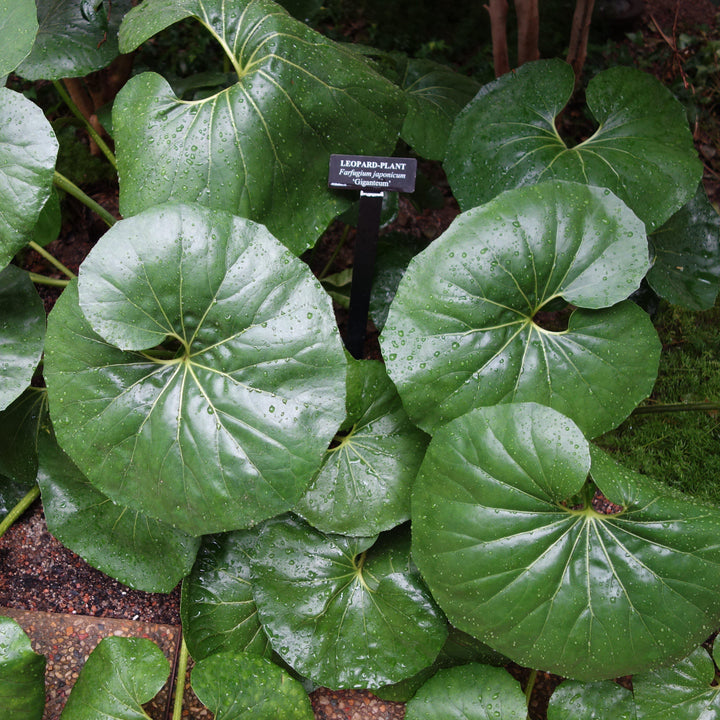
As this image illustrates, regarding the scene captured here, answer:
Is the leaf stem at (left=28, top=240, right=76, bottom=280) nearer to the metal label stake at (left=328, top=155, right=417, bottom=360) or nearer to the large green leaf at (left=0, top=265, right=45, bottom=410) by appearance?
the large green leaf at (left=0, top=265, right=45, bottom=410)

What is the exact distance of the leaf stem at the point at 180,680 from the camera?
179 cm

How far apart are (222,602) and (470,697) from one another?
0.73 meters

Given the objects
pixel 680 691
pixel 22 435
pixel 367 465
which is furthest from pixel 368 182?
pixel 680 691

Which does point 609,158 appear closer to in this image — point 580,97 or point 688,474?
point 688,474

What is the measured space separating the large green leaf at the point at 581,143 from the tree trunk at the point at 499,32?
492mm

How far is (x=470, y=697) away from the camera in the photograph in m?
1.68

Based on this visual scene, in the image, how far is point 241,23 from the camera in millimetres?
1717


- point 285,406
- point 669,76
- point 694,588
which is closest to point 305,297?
point 285,406

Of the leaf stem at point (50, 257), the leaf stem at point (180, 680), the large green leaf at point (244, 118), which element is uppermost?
the large green leaf at point (244, 118)

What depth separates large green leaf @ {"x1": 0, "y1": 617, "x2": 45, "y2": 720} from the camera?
1599 mm

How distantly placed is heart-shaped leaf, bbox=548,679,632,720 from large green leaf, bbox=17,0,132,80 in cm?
223

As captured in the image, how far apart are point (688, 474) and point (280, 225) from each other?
1.62m

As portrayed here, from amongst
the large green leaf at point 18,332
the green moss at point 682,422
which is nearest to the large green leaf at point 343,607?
the large green leaf at point 18,332

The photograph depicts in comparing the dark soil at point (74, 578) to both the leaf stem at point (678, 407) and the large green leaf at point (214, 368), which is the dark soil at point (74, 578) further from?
the leaf stem at point (678, 407)
